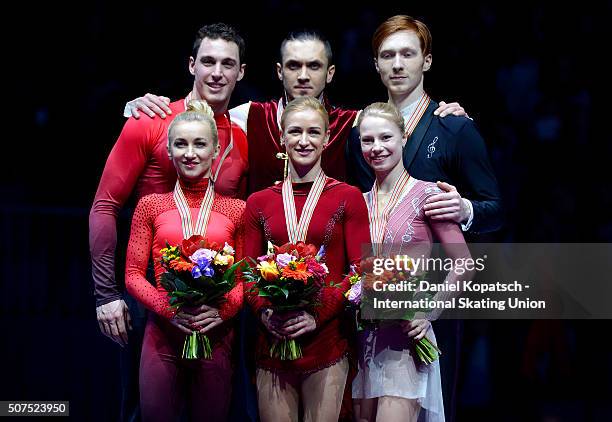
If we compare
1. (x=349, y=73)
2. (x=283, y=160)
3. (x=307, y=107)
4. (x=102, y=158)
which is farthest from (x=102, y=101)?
(x=307, y=107)

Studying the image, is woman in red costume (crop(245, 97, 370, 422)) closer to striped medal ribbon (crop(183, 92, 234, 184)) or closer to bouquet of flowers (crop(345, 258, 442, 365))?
bouquet of flowers (crop(345, 258, 442, 365))

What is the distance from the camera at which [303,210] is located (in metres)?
3.75

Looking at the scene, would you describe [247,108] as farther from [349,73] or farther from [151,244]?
[349,73]

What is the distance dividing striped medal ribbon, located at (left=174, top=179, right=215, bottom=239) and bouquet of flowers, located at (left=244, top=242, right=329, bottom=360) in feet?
1.05

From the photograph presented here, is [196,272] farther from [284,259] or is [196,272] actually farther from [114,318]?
[114,318]

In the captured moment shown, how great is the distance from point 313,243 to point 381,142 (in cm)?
49

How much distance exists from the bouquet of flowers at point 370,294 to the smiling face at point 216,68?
1.12 meters

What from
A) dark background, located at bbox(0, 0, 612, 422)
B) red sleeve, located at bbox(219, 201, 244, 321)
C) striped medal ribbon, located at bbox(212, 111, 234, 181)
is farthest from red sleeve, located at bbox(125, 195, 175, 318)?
dark background, located at bbox(0, 0, 612, 422)

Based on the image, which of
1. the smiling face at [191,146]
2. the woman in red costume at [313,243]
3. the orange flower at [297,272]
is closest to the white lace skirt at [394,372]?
the woman in red costume at [313,243]

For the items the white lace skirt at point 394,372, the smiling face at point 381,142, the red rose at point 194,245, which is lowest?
the white lace skirt at point 394,372

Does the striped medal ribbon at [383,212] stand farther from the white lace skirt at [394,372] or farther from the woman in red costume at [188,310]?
the woman in red costume at [188,310]

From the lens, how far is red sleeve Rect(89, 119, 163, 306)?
416 cm

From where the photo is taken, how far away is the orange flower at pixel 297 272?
3447mm

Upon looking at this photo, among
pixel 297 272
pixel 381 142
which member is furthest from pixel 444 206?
pixel 297 272
